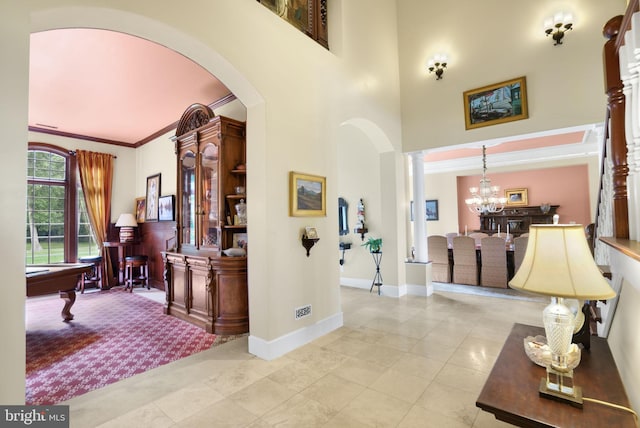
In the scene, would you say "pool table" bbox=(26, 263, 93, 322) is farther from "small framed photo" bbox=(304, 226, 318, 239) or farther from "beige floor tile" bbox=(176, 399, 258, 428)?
"small framed photo" bbox=(304, 226, 318, 239)

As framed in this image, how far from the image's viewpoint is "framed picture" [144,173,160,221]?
6.47m

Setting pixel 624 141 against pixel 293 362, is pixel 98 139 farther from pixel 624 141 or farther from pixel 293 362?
pixel 624 141

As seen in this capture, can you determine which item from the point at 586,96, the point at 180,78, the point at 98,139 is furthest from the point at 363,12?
the point at 98,139

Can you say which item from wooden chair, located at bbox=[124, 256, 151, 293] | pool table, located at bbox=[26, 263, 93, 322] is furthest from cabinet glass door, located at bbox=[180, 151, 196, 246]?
wooden chair, located at bbox=[124, 256, 151, 293]

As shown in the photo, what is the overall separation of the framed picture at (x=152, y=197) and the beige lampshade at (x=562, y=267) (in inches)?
265

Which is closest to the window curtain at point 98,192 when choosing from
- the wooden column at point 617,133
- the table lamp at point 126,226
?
the table lamp at point 126,226

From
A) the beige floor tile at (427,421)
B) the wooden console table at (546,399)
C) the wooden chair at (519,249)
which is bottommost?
the beige floor tile at (427,421)

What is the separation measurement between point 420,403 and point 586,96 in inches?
173

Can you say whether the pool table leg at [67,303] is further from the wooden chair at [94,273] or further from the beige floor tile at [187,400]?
the beige floor tile at [187,400]

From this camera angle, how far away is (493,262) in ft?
18.7

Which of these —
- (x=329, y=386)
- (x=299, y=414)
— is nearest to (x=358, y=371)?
(x=329, y=386)

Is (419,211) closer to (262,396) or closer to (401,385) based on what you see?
(401,385)

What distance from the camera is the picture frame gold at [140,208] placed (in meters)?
6.99

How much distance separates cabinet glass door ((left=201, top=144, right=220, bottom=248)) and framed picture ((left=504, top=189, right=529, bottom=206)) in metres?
8.88
